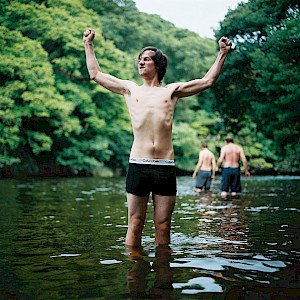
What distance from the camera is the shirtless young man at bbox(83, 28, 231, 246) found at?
4777 mm

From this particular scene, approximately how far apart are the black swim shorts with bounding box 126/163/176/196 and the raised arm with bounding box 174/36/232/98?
69cm

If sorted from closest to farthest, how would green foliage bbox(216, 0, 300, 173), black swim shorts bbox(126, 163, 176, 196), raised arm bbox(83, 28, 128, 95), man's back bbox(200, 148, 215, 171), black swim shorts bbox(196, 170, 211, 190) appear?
black swim shorts bbox(126, 163, 176, 196) → raised arm bbox(83, 28, 128, 95) → man's back bbox(200, 148, 215, 171) → black swim shorts bbox(196, 170, 211, 190) → green foliage bbox(216, 0, 300, 173)

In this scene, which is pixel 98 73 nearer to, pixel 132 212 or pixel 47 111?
pixel 132 212

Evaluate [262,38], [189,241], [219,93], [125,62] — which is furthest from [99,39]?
[189,241]

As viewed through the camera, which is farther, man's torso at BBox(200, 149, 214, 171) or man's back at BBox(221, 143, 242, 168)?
man's torso at BBox(200, 149, 214, 171)

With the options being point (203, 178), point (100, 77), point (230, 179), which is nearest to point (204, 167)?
point (203, 178)

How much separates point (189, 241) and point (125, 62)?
3177cm

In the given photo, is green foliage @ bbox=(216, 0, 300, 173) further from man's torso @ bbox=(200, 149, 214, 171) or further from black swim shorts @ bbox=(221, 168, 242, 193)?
black swim shorts @ bbox=(221, 168, 242, 193)

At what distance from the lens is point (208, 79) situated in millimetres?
4898

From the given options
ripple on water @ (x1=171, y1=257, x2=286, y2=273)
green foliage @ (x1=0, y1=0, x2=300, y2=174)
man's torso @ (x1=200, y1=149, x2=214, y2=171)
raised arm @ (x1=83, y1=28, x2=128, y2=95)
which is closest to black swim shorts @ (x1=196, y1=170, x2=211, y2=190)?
man's torso @ (x1=200, y1=149, x2=214, y2=171)

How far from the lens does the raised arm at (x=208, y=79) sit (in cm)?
490

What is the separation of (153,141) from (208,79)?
28.7 inches

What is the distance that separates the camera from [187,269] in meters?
4.21

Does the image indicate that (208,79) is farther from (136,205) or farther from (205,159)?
(205,159)
